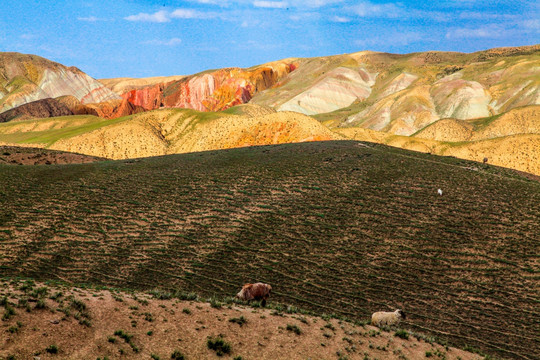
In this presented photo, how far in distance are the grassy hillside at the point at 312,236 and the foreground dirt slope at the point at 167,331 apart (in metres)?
7.07

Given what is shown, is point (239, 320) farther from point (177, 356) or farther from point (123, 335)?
point (123, 335)

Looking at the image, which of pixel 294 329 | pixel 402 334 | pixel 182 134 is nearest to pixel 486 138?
pixel 182 134

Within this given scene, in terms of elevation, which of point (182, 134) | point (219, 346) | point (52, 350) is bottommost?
point (219, 346)

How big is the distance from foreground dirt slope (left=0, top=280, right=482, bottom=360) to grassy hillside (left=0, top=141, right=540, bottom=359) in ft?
23.2

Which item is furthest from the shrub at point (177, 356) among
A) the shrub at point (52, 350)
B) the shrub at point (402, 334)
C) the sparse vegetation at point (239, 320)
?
the shrub at point (402, 334)

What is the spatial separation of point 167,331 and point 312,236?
2474 cm

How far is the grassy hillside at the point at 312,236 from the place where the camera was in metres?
33.5

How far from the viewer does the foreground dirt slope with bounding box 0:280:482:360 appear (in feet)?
58.9

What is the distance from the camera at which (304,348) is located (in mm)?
21578

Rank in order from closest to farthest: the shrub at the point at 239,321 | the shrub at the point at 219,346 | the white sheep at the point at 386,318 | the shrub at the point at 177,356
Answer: the shrub at the point at 177,356 → the shrub at the point at 219,346 → the shrub at the point at 239,321 → the white sheep at the point at 386,318

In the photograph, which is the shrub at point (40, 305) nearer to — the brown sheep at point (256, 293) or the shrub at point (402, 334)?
the brown sheep at point (256, 293)

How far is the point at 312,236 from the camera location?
43469mm

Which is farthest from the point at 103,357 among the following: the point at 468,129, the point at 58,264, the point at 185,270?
the point at 468,129

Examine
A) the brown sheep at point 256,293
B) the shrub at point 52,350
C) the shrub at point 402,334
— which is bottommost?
the shrub at point 402,334
